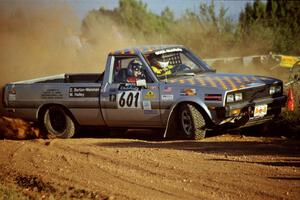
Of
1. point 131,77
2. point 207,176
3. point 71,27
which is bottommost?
point 207,176

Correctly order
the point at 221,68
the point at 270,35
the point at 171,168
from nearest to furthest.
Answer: the point at 171,168 < the point at 221,68 < the point at 270,35

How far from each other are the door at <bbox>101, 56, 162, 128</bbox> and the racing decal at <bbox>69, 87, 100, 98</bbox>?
0.57 ft

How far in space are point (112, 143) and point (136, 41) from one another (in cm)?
1682

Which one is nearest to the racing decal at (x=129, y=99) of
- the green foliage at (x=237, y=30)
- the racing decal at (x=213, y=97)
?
the racing decal at (x=213, y=97)

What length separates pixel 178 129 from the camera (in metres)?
10.0

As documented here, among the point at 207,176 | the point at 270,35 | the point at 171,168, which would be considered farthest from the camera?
the point at 270,35

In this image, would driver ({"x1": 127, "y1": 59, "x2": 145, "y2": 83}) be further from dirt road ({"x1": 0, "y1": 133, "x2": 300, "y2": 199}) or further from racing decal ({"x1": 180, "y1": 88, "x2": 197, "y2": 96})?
dirt road ({"x1": 0, "y1": 133, "x2": 300, "y2": 199})

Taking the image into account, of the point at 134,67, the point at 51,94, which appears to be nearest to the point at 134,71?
the point at 134,67

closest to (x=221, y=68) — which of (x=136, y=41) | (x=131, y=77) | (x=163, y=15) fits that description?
(x=136, y=41)

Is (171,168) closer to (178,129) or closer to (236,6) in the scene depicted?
(178,129)

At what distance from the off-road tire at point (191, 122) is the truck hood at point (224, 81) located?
0.42 metres

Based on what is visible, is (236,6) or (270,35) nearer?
(270,35)

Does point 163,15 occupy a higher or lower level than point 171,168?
higher

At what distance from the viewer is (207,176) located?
7230 mm
